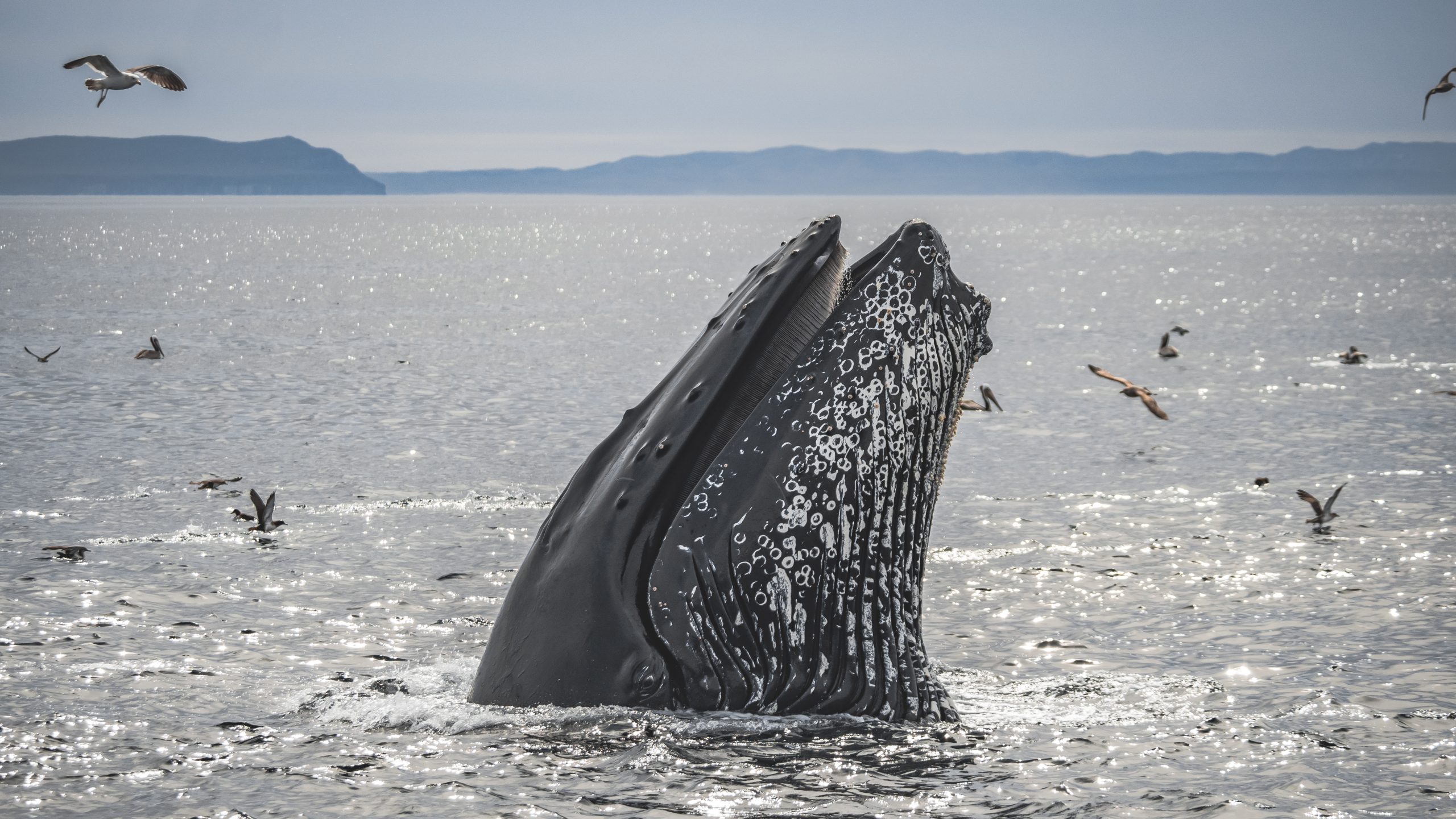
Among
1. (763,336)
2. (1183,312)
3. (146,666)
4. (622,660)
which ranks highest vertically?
(1183,312)

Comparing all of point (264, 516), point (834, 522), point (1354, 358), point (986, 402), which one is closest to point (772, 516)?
point (834, 522)

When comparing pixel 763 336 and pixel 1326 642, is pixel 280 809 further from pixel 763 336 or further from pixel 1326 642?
pixel 1326 642

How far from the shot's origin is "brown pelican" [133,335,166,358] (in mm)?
22816

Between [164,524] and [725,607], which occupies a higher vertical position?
[725,607]

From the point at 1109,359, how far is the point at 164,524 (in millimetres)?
20776

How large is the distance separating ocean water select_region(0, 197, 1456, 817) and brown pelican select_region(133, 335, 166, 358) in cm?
25

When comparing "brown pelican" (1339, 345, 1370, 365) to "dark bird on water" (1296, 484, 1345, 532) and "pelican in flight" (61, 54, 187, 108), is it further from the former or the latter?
"pelican in flight" (61, 54, 187, 108)

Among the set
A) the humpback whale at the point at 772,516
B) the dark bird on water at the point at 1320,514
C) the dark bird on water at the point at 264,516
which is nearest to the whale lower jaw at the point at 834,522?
the humpback whale at the point at 772,516

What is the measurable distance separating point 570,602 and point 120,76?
9995 mm

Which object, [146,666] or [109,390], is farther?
→ [109,390]

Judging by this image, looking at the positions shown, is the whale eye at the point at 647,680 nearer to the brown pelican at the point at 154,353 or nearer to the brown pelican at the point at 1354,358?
the brown pelican at the point at 154,353

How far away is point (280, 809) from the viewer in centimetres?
450

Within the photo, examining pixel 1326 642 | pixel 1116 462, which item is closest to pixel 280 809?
pixel 1326 642

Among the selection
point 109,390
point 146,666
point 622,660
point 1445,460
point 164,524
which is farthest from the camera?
point 109,390
